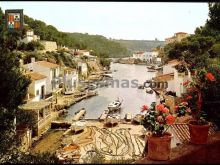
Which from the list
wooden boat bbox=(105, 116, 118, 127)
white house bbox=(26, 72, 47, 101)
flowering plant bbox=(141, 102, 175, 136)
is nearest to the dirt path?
wooden boat bbox=(105, 116, 118, 127)

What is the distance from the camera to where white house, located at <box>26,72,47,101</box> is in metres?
31.1

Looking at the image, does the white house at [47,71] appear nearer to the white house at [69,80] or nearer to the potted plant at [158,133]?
the white house at [69,80]

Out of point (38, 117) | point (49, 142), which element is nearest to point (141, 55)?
point (38, 117)

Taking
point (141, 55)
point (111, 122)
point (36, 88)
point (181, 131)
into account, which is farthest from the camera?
point (141, 55)

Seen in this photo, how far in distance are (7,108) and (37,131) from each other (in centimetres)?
1420

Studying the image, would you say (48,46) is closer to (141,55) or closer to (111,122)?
(111,122)

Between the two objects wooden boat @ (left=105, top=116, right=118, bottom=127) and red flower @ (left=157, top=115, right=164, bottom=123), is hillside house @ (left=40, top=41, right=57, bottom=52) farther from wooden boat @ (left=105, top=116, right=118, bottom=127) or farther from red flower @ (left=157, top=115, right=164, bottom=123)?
red flower @ (left=157, top=115, right=164, bottom=123)

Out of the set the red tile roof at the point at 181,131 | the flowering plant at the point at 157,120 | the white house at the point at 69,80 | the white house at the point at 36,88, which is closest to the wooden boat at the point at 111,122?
the white house at the point at 36,88

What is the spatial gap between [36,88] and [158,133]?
96.2 feet

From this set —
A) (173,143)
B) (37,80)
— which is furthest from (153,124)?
(37,80)

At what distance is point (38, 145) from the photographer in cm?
2123

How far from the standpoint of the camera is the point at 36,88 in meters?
32.2

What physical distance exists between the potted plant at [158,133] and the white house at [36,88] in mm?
26879

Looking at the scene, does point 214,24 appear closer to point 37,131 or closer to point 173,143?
point 173,143
